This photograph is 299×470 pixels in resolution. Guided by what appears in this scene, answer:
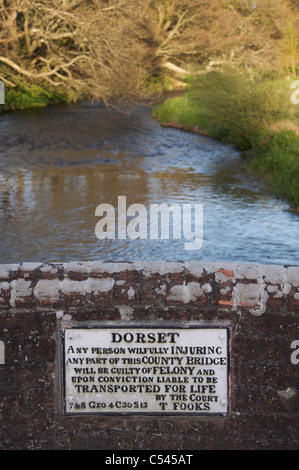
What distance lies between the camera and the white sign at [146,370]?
3.70 m

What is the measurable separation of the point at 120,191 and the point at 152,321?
9.02m

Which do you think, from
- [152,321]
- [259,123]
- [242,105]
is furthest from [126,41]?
[152,321]

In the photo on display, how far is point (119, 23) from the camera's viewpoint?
916 inches

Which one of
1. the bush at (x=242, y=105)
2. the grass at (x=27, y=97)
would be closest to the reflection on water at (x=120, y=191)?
the bush at (x=242, y=105)

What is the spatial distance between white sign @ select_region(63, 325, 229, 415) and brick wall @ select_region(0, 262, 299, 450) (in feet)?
0.21

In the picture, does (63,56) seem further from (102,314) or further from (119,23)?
(102,314)

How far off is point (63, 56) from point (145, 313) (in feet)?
74.3

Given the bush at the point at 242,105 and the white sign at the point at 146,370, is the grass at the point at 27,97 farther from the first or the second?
the white sign at the point at 146,370

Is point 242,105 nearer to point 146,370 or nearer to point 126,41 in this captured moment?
point 126,41

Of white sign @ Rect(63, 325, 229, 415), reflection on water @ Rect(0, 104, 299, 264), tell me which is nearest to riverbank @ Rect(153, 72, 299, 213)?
reflection on water @ Rect(0, 104, 299, 264)

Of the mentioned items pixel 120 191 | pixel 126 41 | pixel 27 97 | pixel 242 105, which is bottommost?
pixel 120 191

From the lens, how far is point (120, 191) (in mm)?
12641

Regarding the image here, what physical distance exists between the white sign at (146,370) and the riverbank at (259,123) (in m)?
8.05
